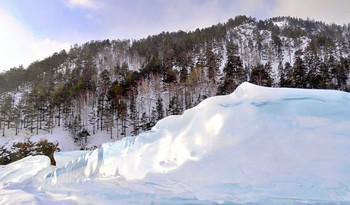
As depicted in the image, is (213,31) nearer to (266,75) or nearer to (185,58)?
(185,58)

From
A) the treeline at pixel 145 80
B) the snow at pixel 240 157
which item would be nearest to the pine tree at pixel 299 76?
the treeline at pixel 145 80

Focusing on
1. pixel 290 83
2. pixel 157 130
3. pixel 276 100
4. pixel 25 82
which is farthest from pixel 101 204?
pixel 25 82

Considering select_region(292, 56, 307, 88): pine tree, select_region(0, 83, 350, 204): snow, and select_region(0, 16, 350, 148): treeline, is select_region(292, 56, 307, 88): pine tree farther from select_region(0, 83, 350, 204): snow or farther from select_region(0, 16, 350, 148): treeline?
select_region(0, 83, 350, 204): snow

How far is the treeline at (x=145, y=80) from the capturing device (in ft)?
135

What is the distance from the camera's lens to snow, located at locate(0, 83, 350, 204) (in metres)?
3.35

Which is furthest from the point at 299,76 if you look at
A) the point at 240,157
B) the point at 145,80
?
the point at 240,157

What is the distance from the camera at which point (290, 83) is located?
1593 inches

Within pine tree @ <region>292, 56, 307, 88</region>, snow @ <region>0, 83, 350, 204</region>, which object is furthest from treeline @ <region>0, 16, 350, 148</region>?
snow @ <region>0, 83, 350, 204</region>

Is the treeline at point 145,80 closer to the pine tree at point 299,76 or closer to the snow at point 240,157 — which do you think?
the pine tree at point 299,76

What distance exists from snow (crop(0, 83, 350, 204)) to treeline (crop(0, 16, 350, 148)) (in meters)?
32.4

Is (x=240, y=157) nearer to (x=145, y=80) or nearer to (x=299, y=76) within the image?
(x=299, y=76)

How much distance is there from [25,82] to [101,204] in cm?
6598

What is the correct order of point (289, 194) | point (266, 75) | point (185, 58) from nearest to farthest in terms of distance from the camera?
point (289, 194)
point (266, 75)
point (185, 58)

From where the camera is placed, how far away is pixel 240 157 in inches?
148
